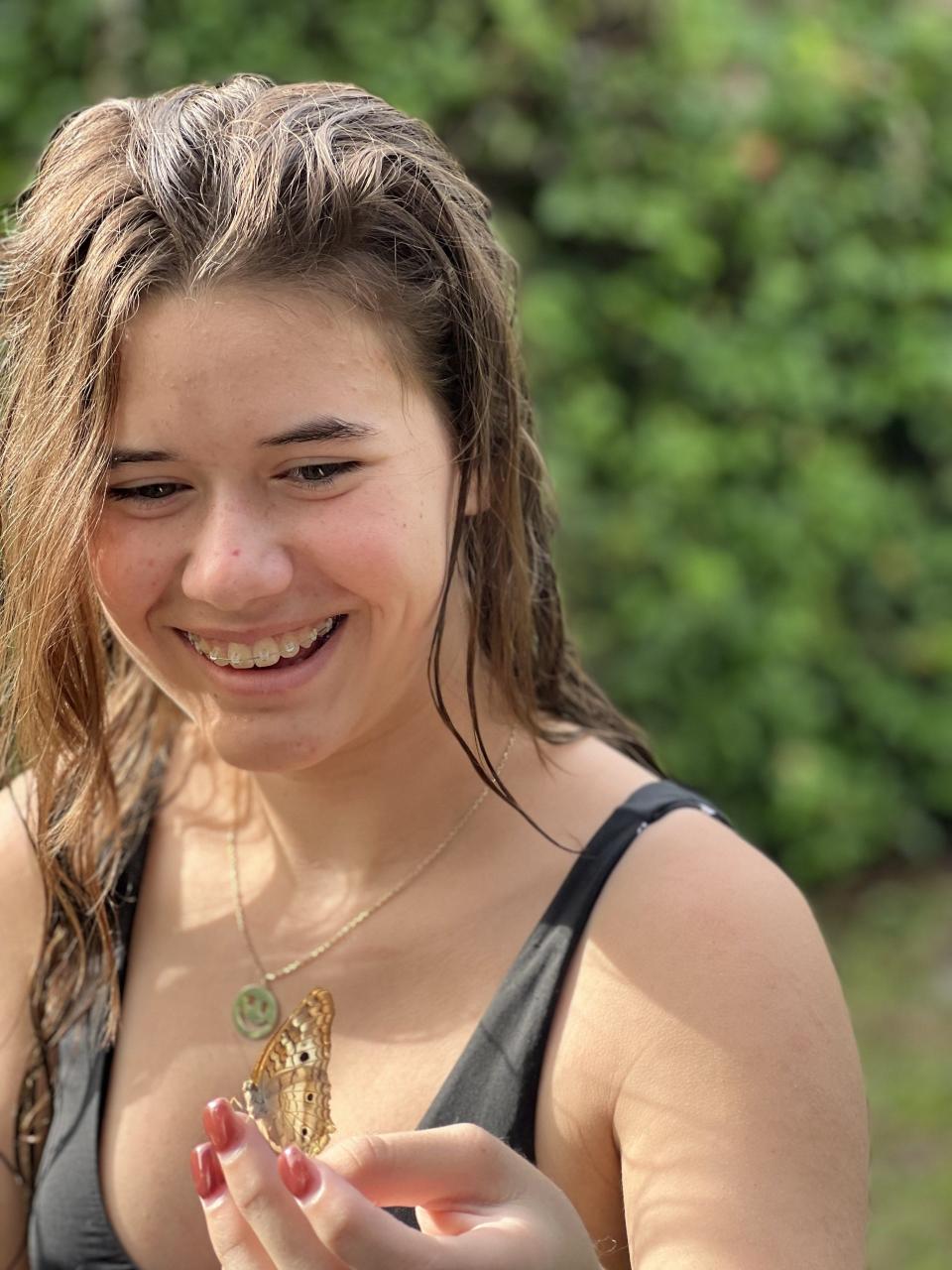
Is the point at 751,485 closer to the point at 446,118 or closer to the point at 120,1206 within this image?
the point at 446,118

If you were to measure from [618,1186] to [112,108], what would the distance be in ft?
4.21

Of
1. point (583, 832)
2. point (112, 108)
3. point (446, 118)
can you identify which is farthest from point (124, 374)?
point (446, 118)

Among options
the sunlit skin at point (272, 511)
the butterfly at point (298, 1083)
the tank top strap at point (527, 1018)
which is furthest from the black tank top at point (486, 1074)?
the sunlit skin at point (272, 511)

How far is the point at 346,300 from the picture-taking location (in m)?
1.69

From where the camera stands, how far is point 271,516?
5.46 feet

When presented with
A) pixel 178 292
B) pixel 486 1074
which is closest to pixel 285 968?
pixel 486 1074

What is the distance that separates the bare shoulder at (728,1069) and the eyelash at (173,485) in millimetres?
552

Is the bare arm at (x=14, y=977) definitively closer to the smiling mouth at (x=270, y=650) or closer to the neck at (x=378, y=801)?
the neck at (x=378, y=801)

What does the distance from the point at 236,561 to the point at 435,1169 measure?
616 millimetres

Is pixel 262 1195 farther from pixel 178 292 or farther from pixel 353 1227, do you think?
pixel 178 292

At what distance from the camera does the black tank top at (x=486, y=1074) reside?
5.82ft

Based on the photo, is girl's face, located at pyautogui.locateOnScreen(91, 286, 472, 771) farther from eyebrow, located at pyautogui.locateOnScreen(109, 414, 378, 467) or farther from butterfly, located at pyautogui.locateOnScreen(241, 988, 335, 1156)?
butterfly, located at pyautogui.locateOnScreen(241, 988, 335, 1156)

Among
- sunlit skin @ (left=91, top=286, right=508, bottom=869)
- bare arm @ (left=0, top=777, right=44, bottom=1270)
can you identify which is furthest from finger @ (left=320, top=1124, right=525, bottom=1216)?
bare arm @ (left=0, top=777, right=44, bottom=1270)

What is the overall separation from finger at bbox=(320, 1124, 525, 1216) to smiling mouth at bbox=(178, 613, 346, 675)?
55 centimetres
